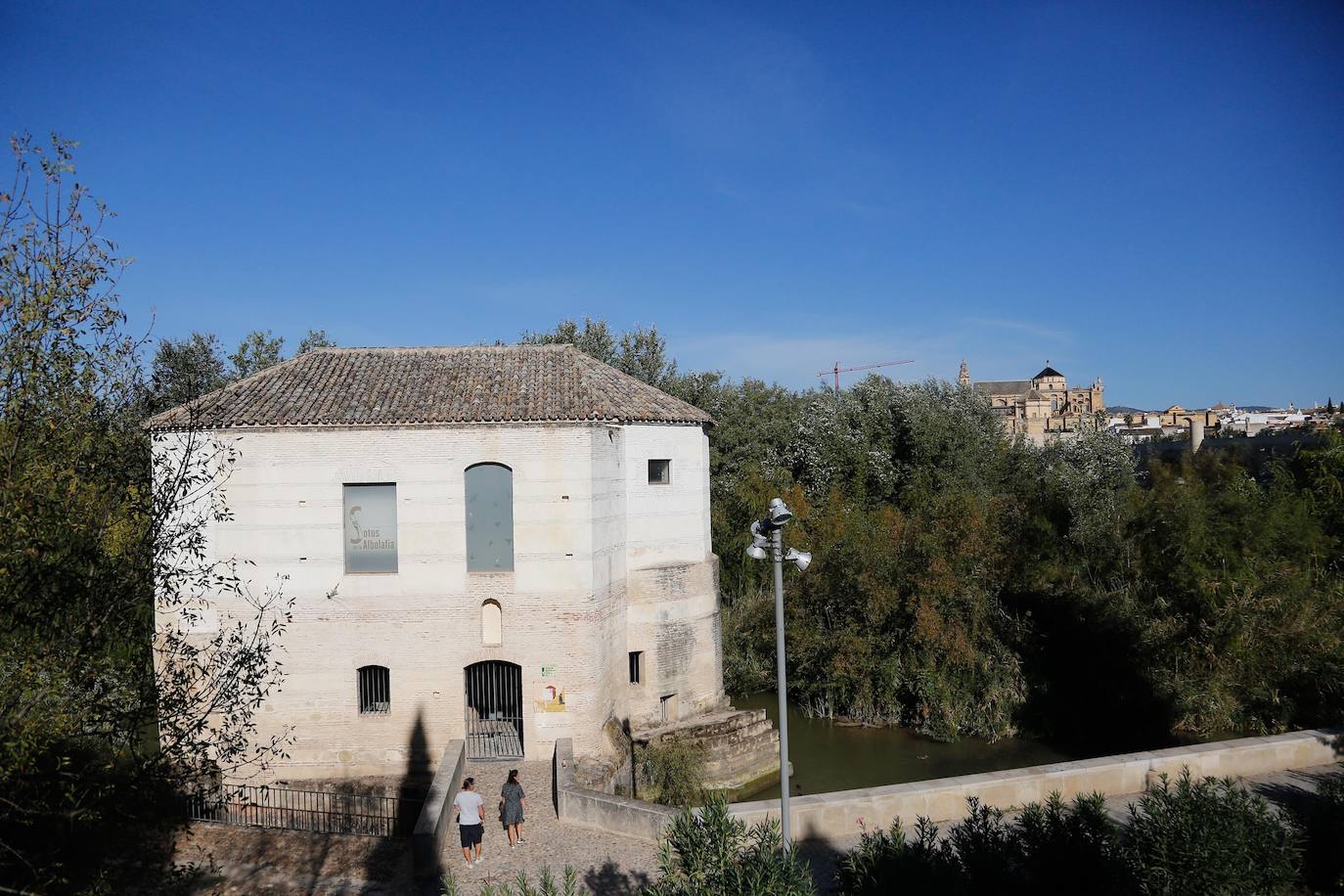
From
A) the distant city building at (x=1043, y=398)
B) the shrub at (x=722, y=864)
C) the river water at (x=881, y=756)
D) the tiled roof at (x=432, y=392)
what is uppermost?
the distant city building at (x=1043, y=398)

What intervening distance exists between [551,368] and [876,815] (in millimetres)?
11136

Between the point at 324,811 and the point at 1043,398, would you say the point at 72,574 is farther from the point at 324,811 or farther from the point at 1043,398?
the point at 1043,398

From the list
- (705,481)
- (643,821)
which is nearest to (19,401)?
(643,821)

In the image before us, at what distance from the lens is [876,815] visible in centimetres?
→ 1145

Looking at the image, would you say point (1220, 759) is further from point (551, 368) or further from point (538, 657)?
point (551, 368)

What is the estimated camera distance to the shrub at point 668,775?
55.4ft

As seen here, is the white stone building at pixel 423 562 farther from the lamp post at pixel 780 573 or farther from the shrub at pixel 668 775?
the lamp post at pixel 780 573

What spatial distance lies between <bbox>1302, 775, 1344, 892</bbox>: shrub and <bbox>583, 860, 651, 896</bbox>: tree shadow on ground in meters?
7.14

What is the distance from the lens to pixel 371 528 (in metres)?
16.7

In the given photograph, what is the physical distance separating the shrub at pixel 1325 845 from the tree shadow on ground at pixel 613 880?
7.14 meters

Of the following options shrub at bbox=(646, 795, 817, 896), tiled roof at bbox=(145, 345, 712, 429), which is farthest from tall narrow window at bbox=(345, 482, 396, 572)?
shrub at bbox=(646, 795, 817, 896)

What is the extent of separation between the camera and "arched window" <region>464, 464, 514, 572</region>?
16.6 meters

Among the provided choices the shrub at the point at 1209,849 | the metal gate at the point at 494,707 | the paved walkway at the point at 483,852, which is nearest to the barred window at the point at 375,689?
the metal gate at the point at 494,707

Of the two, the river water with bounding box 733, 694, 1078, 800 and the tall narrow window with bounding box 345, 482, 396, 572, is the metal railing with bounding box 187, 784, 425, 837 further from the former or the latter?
the river water with bounding box 733, 694, 1078, 800
